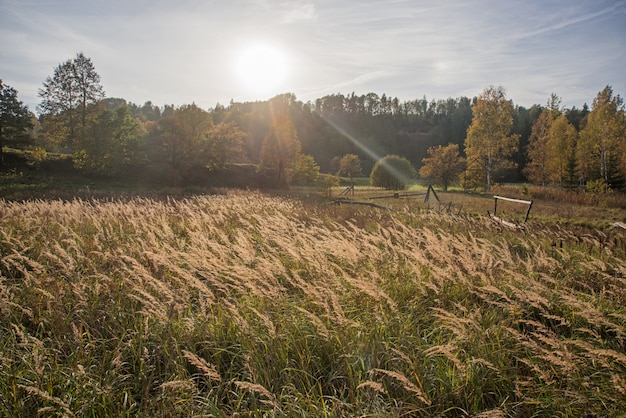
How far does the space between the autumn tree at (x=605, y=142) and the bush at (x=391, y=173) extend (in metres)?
22.2

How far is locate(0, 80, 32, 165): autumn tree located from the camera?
1335 inches

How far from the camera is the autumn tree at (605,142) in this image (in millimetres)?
35094

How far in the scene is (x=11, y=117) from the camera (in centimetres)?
3447

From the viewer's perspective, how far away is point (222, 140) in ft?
140

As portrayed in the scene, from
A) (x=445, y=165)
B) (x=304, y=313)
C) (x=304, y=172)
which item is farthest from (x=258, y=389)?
(x=445, y=165)

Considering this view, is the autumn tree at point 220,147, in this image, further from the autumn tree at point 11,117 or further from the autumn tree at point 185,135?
the autumn tree at point 11,117

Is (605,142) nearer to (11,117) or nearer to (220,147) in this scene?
(220,147)

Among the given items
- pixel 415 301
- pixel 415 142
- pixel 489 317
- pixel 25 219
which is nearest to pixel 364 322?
pixel 415 301

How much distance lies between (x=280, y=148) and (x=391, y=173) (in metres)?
21.6

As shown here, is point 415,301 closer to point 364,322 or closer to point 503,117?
point 364,322

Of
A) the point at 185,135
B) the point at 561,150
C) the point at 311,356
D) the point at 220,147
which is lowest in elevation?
the point at 311,356

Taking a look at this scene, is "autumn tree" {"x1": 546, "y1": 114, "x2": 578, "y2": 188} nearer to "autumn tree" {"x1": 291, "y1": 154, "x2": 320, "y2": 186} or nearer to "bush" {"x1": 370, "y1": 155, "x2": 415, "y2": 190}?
"bush" {"x1": 370, "y1": 155, "x2": 415, "y2": 190}

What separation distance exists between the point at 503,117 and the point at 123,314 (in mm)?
44768

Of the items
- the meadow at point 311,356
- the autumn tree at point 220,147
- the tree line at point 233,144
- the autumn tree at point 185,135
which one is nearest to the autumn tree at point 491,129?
the tree line at point 233,144
